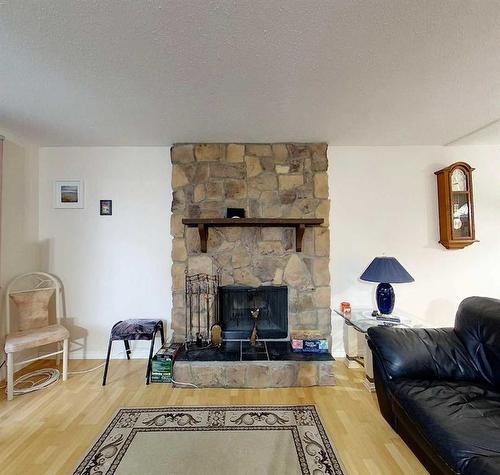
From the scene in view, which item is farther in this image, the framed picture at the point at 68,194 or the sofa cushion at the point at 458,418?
the framed picture at the point at 68,194

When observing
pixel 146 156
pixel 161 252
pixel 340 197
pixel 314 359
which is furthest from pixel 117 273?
pixel 340 197

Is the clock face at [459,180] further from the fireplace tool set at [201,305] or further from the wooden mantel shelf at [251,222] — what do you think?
the fireplace tool set at [201,305]

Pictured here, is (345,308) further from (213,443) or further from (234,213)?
(213,443)

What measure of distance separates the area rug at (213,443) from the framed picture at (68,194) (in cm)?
218

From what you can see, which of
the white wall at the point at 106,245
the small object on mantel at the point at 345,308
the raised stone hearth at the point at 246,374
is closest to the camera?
the raised stone hearth at the point at 246,374

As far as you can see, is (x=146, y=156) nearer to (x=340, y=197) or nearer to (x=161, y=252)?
(x=161, y=252)

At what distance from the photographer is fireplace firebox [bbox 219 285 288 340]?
299cm

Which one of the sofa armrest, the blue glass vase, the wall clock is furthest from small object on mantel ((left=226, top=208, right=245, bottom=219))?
the wall clock

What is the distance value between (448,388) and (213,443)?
1445mm

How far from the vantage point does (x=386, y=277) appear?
254 centimetres

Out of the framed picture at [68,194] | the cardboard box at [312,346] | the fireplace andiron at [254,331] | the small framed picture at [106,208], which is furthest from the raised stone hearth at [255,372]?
the framed picture at [68,194]

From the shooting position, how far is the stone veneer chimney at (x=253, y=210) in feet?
9.88

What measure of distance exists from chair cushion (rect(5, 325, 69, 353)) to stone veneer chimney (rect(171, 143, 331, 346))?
3.65ft

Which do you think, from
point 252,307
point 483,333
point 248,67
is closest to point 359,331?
point 483,333
